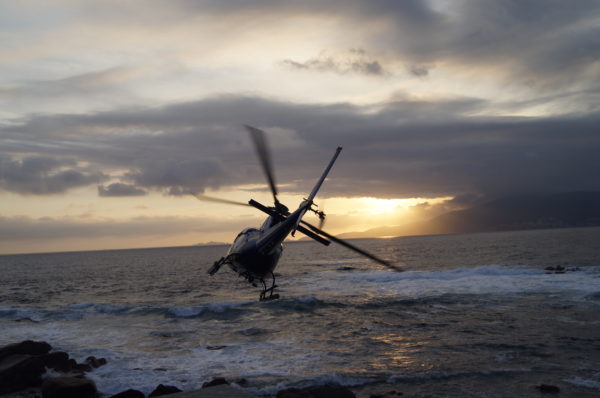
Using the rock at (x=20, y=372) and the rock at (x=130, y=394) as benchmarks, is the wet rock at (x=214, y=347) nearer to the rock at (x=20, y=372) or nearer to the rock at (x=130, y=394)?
the rock at (x=130, y=394)

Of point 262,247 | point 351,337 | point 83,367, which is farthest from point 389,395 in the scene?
point 83,367

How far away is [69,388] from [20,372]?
4527 mm

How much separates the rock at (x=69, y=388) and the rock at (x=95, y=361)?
14.4ft

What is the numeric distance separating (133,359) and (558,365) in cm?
2100

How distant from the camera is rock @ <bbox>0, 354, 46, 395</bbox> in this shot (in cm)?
1806

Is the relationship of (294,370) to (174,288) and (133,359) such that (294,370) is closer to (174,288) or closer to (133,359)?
(133,359)

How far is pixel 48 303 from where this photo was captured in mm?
45938

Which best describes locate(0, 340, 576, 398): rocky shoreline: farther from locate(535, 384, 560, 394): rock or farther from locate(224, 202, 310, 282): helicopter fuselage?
locate(224, 202, 310, 282): helicopter fuselage

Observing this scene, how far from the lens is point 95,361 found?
21109 mm

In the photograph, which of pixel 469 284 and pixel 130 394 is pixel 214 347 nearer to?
pixel 130 394

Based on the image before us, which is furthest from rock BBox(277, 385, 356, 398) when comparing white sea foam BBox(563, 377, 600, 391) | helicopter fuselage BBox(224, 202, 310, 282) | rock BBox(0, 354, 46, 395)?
rock BBox(0, 354, 46, 395)

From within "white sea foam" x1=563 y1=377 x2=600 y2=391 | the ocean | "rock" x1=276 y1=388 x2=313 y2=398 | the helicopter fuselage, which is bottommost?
the ocean

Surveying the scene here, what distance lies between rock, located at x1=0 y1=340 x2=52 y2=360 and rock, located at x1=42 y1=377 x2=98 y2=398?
286 inches

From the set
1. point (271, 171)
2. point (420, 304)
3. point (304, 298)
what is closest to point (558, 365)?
point (271, 171)
